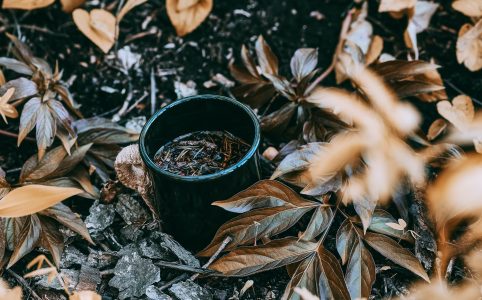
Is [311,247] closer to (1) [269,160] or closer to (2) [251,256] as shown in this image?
(2) [251,256]

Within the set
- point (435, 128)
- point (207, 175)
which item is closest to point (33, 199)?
point (207, 175)

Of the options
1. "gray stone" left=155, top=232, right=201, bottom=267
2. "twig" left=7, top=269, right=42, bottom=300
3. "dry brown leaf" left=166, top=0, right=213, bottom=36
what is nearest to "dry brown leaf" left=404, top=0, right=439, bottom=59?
"dry brown leaf" left=166, top=0, right=213, bottom=36

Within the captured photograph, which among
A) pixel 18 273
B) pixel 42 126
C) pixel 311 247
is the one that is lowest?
pixel 18 273

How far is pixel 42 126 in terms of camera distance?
1462mm

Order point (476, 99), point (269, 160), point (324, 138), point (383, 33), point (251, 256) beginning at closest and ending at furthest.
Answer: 1. point (251, 256)
2. point (324, 138)
3. point (269, 160)
4. point (476, 99)
5. point (383, 33)

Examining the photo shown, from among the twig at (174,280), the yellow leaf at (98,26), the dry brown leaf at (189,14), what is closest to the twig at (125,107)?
the yellow leaf at (98,26)

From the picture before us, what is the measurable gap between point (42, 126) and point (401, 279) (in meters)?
1.00

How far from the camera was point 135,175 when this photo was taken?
1.46 m

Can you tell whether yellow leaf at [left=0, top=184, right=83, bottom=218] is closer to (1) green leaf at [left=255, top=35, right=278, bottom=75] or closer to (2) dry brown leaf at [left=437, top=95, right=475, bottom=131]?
(1) green leaf at [left=255, top=35, right=278, bottom=75]

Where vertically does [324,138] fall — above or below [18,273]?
above

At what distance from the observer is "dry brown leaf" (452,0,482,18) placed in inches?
69.2

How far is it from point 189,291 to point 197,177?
293 mm

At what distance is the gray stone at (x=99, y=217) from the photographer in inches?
57.4

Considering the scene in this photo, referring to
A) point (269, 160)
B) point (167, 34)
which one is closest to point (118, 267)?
point (269, 160)
